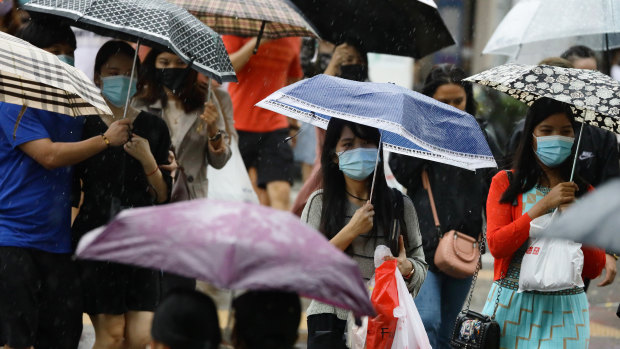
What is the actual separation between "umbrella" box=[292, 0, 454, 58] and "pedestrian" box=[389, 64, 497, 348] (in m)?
Result: 1.06

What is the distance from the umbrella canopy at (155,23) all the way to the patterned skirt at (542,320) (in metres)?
1.98

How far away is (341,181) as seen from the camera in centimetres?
539

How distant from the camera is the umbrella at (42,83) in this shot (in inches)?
193

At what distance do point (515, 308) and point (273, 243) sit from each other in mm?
2549

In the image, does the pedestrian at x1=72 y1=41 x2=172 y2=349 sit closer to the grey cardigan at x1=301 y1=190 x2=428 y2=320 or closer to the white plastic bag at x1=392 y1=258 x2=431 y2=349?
the grey cardigan at x1=301 y1=190 x2=428 y2=320

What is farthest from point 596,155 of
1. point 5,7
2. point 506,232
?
point 5,7

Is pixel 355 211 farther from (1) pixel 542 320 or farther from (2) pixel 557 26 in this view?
(2) pixel 557 26

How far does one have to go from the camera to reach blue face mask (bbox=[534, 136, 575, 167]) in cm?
548

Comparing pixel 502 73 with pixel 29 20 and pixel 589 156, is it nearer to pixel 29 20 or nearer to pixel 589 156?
pixel 589 156

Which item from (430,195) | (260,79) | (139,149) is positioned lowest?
(430,195)

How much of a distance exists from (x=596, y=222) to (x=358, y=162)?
1742 mm

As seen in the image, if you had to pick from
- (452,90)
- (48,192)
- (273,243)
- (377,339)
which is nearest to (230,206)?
(273,243)

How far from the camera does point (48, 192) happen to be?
5.53 m

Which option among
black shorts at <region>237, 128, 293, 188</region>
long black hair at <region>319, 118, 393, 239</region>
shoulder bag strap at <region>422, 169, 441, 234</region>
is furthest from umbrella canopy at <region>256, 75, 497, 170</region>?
black shorts at <region>237, 128, 293, 188</region>
